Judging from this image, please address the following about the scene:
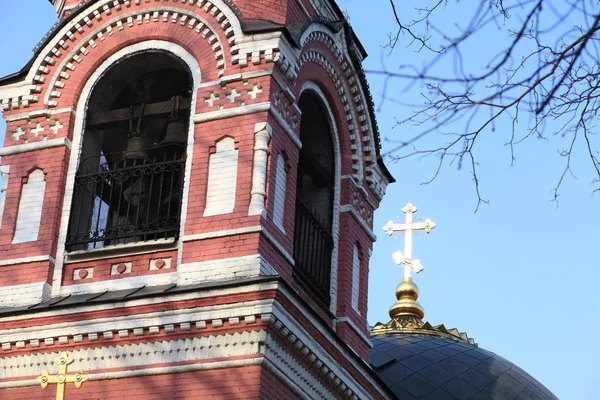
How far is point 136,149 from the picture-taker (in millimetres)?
13883

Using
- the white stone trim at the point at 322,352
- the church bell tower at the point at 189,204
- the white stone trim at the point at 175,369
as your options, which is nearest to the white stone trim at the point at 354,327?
the church bell tower at the point at 189,204

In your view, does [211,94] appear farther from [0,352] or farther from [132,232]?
[0,352]

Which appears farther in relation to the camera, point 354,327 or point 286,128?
point 354,327

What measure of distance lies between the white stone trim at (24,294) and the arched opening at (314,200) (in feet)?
7.87

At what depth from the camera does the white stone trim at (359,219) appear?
14.7 meters

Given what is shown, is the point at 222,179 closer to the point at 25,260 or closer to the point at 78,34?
the point at 25,260

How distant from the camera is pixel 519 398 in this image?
18453 mm

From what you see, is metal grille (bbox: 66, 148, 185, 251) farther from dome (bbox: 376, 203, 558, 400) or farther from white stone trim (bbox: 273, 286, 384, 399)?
dome (bbox: 376, 203, 558, 400)

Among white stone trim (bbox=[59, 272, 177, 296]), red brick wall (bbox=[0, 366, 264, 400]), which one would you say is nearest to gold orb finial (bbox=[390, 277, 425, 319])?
white stone trim (bbox=[59, 272, 177, 296])

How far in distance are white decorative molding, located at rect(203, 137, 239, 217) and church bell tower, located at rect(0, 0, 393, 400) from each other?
0.05 ft

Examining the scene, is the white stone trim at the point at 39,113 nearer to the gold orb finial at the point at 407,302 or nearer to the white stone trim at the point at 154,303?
the white stone trim at the point at 154,303

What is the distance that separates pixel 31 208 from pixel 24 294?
920mm

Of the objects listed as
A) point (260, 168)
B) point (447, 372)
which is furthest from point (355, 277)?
point (447, 372)

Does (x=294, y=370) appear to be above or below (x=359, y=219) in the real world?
below
